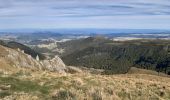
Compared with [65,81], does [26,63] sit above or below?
below

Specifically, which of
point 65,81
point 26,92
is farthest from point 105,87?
point 26,92

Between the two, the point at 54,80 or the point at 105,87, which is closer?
the point at 105,87

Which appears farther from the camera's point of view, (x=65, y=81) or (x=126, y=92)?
(x=65, y=81)

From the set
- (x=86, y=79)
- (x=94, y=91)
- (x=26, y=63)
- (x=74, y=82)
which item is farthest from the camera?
(x=26, y=63)

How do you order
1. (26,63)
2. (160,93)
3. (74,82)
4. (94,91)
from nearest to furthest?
1. (94,91)
2. (160,93)
3. (74,82)
4. (26,63)

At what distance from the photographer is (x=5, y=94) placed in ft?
81.2

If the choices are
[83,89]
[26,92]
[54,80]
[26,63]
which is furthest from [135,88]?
[26,63]

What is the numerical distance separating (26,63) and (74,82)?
Result: 121 metres

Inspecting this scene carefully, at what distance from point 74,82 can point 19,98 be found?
741 cm

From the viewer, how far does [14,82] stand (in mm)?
29000

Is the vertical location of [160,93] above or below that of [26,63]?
above

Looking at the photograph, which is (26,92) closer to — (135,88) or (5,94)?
(5,94)

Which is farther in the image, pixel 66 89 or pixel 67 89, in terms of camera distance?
pixel 66 89

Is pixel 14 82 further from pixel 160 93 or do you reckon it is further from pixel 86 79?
pixel 160 93
